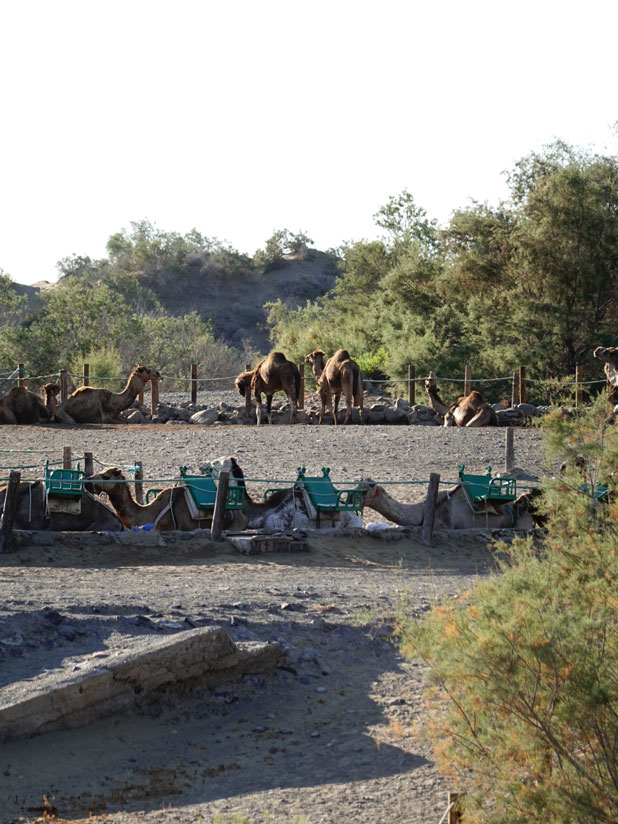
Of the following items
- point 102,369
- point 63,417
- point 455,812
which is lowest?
point 455,812

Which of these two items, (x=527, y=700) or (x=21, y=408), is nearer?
(x=527, y=700)

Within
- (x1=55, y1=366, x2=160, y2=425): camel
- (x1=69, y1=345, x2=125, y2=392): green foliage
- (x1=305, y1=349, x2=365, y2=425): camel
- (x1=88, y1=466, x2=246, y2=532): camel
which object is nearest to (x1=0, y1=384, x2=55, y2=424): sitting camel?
(x1=55, y1=366, x2=160, y2=425): camel

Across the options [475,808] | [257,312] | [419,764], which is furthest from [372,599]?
[257,312]

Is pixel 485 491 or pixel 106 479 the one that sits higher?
pixel 106 479

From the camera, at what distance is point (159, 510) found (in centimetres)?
1241

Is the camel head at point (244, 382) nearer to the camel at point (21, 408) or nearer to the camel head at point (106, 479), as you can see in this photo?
the camel at point (21, 408)

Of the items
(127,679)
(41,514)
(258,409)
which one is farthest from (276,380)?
(127,679)

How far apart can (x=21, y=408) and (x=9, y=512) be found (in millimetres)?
13417

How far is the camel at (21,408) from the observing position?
2375 cm

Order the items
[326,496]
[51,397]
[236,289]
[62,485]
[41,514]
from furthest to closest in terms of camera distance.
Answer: [236,289] → [51,397] → [326,496] → [62,485] → [41,514]

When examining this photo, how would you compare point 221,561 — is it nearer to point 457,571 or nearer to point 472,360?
point 457,571

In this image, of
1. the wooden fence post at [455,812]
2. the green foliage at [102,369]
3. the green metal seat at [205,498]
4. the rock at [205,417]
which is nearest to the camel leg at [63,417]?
the rock at [205,417]

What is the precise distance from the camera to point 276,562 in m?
11.1

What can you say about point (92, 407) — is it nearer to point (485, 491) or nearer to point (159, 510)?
point (159, 510)
